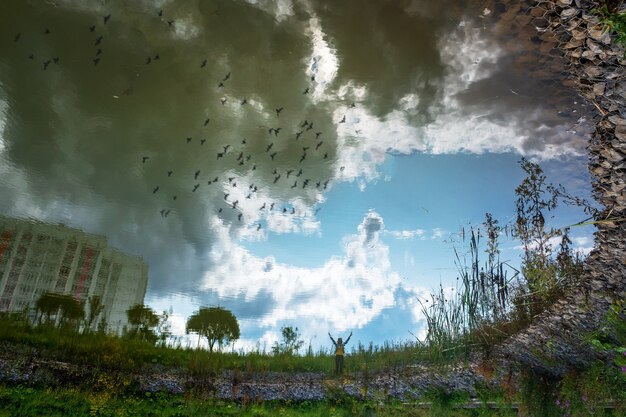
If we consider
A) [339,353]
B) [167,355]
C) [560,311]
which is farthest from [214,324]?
[560,311]

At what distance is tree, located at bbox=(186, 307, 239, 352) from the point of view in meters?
34.6

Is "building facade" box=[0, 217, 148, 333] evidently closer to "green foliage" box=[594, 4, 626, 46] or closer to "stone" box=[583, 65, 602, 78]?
"stone" box=[583, 65, 602, 78]

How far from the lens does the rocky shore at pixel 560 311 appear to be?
101 inches

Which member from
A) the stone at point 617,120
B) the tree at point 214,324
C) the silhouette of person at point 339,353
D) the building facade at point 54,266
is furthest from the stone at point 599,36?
the building facade at point 54,266

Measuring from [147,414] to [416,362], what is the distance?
9.44m

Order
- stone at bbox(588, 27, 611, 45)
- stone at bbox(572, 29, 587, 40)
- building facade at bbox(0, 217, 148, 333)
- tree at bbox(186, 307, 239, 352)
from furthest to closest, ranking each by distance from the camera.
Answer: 1. building facade at bbox(0, 217, 148, 333)
2. tree at bbox(186, 307, 239, 352)
3. stone at bbox(572, 29, 587, 40)
4. stone at bbox(588, 27, 611, 45)

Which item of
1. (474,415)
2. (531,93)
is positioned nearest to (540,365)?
(474,415)

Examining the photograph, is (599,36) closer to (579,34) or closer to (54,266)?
(579,34)

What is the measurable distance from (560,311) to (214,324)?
111 ft

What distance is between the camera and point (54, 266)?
5512 centimetres

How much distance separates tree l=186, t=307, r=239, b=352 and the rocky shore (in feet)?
65.3

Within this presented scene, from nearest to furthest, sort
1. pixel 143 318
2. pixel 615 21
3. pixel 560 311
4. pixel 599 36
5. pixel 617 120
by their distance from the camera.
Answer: pixel 615 21 < pixel 599 36 < pixel 617 120 < pixel 560 311 < pixel 143 318

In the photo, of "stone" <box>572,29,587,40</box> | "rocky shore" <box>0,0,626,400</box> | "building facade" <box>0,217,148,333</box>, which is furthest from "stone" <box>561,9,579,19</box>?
"building facade" <box>0,217,148,333</box>

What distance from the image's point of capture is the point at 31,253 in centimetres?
5262
